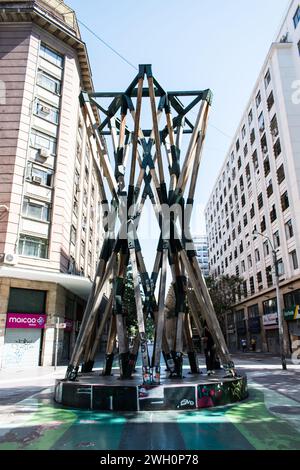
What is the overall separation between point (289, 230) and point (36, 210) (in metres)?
23.6

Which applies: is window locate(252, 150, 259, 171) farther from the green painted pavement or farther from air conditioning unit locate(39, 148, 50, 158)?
the green painted pavement

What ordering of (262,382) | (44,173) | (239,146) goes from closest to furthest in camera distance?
(262,382), (44,173), (239,146)

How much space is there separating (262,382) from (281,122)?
27921 millimetres

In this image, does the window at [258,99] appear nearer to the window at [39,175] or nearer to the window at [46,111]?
the window at [46,111]

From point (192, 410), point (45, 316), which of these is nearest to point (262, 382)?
point (192, 410)

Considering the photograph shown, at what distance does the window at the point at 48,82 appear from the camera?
28417 mm

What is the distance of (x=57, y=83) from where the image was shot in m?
29.8

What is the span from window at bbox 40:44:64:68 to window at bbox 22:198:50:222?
43.5 feet

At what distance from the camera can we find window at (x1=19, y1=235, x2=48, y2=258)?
24.5m

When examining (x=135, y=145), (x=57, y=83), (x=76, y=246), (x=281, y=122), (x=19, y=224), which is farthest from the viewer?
(x=281, y=122)

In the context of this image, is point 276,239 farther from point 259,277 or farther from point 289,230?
point 259,277

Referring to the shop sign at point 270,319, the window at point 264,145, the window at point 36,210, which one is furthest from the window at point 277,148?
the window at point 36,210

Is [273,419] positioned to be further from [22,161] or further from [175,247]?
[22,161]

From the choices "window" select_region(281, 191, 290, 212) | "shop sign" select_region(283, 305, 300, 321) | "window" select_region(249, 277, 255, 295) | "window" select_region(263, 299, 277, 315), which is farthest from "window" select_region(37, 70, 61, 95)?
"window" select_region(249, 277, 255, 295)
